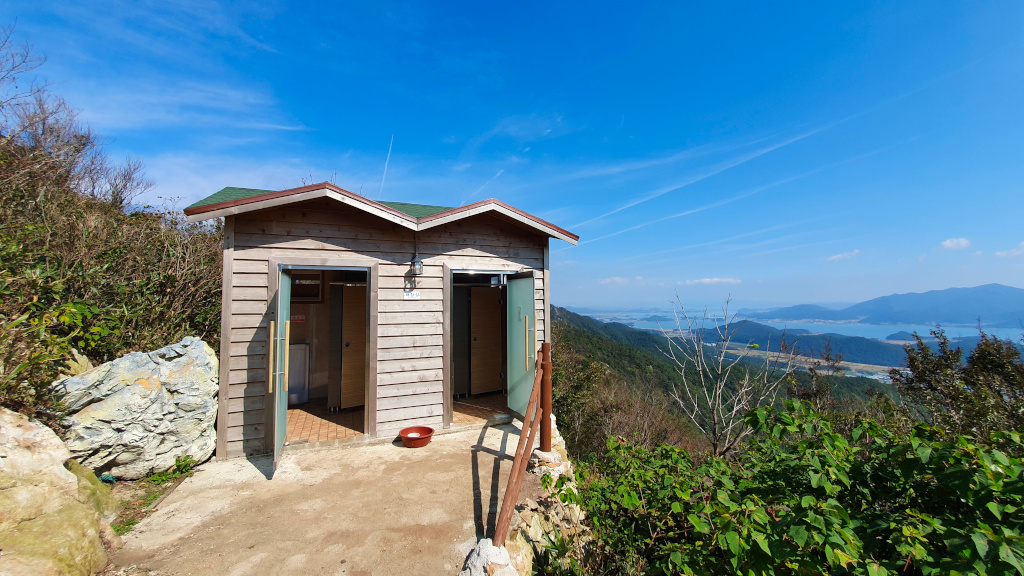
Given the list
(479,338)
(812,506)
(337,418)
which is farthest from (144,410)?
(812,506)

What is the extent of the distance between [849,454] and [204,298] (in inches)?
292

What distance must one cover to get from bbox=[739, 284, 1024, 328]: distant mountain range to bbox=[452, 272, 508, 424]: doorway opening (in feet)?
265

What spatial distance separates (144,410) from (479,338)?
4751 millimetres

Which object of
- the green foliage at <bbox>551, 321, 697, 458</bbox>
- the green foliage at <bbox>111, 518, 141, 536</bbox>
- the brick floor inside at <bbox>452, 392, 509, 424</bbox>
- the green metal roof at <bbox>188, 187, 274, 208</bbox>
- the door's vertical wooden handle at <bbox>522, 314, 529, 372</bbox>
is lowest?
the green foliage at <bbox>551, 321, 697, 458</bbox>

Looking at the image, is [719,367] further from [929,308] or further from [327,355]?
[929,308]

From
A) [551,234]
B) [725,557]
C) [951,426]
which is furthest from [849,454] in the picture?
[951,426]

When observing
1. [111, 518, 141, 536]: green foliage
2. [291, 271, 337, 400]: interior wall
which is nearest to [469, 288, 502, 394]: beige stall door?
[291, 271, 337, 400]: interior wall

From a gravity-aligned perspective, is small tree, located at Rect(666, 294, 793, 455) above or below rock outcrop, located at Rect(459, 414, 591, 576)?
above

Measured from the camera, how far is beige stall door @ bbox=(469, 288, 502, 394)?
7410 millimetres

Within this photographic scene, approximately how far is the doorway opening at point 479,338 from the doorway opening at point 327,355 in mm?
1695

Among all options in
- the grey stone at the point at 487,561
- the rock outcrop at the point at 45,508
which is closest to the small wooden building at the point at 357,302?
the rock outcrop at the point at 45,508

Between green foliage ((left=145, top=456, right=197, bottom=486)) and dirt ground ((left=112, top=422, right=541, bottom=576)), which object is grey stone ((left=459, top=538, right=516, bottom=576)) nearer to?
dirt ground ((left=112, top=422, right=541, bottom=576))

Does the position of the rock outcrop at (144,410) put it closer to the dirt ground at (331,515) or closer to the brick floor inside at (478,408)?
the dirt ground at (331,515)

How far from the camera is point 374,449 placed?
4.74 m
